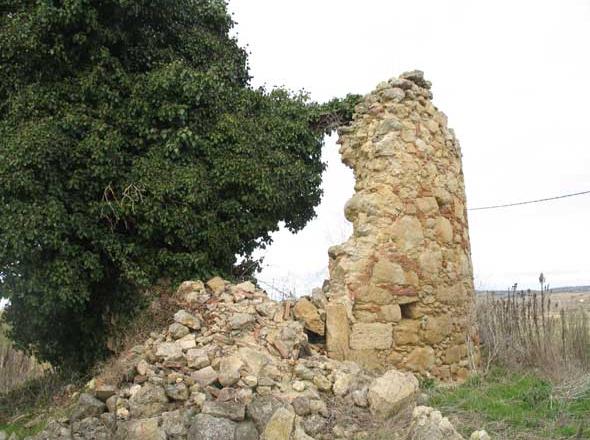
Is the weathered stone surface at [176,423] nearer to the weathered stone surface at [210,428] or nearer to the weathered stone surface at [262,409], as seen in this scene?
the weathered stone surface at [210,428]

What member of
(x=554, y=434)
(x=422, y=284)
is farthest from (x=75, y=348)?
(x=554, y=434)

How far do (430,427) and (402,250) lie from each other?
8.92ft

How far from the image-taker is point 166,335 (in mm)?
6668

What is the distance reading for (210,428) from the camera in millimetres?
5371

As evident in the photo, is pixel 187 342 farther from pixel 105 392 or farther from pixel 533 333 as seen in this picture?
pixel 533 333

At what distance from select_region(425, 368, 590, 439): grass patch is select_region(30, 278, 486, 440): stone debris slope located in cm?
62

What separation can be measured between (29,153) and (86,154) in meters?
0.74

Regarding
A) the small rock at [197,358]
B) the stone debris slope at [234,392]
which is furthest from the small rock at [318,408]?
the small rock at [197,358]

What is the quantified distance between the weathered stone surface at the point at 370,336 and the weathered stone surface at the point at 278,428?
6.07 ft

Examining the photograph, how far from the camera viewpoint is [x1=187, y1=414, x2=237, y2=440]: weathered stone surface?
5344 millimetres

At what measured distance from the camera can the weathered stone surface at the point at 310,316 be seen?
281 inches

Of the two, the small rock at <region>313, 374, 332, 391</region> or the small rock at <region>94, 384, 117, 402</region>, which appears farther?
the small rock at <region>313, 374, 332, 391</region>

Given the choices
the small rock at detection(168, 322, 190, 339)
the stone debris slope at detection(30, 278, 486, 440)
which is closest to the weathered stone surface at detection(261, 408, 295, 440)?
the stone debris slope at detection(30, 278, 486, 440)

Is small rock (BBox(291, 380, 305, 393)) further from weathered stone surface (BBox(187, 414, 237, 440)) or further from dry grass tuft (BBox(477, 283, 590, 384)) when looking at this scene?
dry grass tuft (BBox(477, 283, 590, 384))
